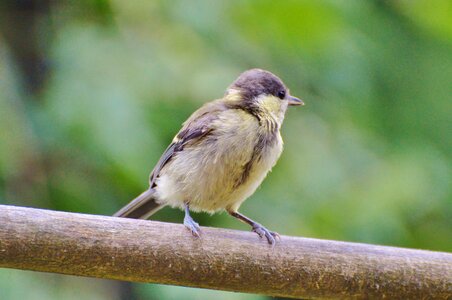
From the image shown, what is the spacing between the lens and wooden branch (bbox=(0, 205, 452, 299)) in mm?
3209

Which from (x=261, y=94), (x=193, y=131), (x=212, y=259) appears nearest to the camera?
(x=212, y=259)

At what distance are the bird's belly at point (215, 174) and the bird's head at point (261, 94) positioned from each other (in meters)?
0.20

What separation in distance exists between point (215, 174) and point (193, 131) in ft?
0.88

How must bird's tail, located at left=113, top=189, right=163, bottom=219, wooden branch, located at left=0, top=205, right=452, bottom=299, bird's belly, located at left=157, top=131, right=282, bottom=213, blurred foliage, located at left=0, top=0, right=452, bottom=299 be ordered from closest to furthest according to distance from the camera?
wooden branch, located at left=0, top=205, right=452, bottom=299 → bird's belly, located at left=157, top=131, right=282, bottom=213 → bird's tail, located at left=113, top=189, right=163, bottom=219 → blurred foliage, located at left=0, top=0, right=452, bottom=299

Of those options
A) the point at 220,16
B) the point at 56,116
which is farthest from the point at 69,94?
the point at 220,16

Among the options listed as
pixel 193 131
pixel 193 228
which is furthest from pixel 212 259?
pixel 193 131

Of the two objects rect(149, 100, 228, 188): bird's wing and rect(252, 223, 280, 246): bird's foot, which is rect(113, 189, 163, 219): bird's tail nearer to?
rect(149, 100, 228, 188): bird's wing

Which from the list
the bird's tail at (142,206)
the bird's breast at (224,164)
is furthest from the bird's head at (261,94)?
the bird's tail at (142,206)

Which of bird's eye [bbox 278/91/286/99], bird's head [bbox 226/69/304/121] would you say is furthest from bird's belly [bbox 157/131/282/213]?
bird's eye [bbox 278/91/286/99]

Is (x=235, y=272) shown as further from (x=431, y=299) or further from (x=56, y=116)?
(x=56, y=116)

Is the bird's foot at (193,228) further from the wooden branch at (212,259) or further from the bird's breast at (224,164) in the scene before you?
the bird's breast at (224,164)

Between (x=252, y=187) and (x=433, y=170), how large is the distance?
4.82 feet

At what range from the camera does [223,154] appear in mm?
4121

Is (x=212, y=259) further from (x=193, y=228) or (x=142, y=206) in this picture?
(x=142, y=206)
